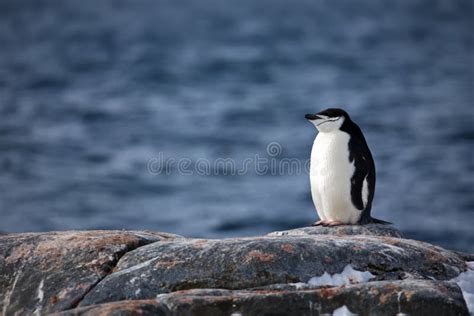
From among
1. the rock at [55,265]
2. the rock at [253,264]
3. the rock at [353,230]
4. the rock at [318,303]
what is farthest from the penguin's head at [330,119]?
the rock at [318,303]

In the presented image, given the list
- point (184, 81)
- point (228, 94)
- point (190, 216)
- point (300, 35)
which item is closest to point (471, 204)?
point (190, 216)

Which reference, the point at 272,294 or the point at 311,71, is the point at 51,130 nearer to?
the point at 311,71

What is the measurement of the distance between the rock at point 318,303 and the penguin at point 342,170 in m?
3.82

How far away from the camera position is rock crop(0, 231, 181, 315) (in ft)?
28.8

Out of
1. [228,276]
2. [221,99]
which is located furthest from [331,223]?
[221,99]

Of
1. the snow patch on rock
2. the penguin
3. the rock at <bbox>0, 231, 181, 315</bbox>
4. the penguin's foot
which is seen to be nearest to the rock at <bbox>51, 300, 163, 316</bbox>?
the rock at <bbox>0, 231, 181, 315</bbox>

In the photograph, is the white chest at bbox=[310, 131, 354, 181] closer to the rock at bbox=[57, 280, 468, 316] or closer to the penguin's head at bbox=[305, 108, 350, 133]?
the penguin's head at bbox=[305, 108, 350, 133]

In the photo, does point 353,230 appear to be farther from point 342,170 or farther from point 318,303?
point 318,303

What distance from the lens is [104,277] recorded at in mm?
8898

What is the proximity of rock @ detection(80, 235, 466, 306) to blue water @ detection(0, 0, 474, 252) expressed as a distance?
25450mm

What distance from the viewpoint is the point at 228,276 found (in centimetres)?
870

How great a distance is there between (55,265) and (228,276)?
1518mm

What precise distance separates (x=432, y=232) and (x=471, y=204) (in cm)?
804

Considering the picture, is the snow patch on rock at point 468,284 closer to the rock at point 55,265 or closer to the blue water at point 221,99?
the rock at point 55,265
